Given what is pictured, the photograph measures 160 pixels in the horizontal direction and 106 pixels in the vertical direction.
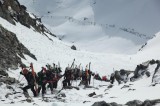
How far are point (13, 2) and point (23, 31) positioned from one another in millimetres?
11789

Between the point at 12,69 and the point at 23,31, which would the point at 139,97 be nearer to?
the point at 12,69

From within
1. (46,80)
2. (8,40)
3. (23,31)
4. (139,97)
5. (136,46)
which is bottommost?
(139,97)

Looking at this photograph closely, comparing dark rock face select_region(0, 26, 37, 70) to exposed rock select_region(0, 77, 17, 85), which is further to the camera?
dark rock face select_region(0, 26, 37, 70)

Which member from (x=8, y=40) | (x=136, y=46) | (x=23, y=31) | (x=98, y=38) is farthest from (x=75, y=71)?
(x=98, y=38)

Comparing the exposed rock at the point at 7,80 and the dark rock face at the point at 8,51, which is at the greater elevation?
the dark rock face at the point at 8,51

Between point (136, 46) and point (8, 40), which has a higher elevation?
point (136, 46)

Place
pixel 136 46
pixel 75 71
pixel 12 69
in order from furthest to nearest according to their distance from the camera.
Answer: pixel 136 46 < pixel 75 71 < pixel 12 69

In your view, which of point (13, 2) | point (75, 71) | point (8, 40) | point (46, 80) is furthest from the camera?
point (13, 2)

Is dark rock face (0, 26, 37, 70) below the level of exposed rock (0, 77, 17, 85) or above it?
above

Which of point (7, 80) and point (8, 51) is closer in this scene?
point (7, 80)

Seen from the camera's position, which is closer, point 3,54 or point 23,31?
point 3,54

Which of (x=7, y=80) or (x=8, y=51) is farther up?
(x=8, y=51)

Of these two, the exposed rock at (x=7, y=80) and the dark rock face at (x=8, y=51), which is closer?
the exposed rock at (x=7, y=80)

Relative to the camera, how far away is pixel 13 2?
2766 inches
